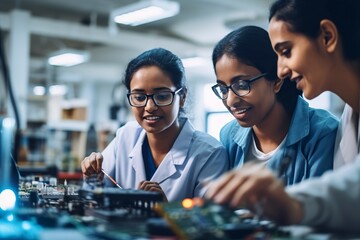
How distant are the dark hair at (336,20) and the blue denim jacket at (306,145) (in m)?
0.34

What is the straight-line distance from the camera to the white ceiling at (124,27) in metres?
7.27

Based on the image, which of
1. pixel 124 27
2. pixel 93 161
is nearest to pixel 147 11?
pixel 124 27

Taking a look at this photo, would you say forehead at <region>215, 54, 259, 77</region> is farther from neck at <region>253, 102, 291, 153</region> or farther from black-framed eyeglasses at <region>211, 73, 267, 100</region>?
neck at <region>253, 102, 291, 153</region>

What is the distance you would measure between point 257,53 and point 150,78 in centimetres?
37

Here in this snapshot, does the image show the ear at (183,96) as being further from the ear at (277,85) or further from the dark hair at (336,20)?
the dark hair at (336,20)

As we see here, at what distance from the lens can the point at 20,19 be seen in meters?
7.21

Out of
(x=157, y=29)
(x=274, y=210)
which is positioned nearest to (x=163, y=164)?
(x=274, y=210)

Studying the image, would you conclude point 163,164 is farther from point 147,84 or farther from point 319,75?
point 319,75

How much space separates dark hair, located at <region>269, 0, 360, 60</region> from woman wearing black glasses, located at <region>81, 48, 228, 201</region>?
0.60m

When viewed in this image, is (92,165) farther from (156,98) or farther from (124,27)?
(124,27)

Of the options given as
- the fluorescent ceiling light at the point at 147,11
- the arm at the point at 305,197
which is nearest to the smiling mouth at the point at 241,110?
the arm at the point at 305,197

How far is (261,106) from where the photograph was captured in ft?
4.80

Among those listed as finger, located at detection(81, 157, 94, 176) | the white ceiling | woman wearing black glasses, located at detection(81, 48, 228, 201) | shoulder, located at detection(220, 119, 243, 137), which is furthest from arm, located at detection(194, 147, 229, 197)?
the white ceiling

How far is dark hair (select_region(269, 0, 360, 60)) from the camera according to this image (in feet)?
3.26
